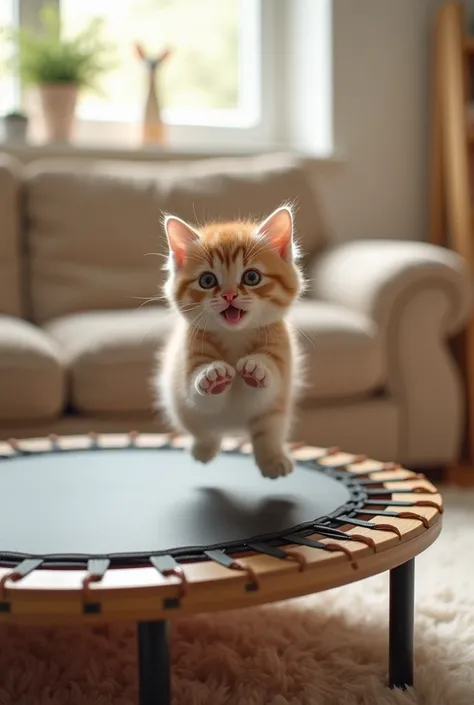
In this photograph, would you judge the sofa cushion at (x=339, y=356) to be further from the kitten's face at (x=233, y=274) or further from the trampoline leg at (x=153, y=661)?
the trampoline leg at (x=153, y=661)

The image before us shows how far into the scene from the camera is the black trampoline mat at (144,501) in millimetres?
1071

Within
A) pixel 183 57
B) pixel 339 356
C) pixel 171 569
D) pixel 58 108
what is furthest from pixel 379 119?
pixel 171 569

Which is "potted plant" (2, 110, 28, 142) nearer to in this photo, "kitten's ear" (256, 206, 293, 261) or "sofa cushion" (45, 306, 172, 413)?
"sofa cushion" (45, 306, 172, 413)

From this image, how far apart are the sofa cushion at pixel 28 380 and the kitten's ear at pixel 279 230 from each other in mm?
976

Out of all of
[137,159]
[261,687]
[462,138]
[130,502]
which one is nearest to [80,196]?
[137,159]

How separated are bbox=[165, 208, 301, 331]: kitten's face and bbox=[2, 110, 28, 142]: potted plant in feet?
6.47

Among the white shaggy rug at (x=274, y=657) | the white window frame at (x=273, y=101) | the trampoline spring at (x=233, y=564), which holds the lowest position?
the white shaggy rug at (x=274, y=657)

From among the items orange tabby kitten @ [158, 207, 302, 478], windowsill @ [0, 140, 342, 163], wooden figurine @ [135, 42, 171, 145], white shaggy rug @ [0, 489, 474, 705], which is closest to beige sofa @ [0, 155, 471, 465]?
windowsill @ [0, 140, 342, 163]

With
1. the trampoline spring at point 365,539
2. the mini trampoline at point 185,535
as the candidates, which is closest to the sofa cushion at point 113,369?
the mini trampoline at point 185,535

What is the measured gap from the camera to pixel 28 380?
201 cm

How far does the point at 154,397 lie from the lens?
2125 mm

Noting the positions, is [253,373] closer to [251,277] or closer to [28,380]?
[251,277]

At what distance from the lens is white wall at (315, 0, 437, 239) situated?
3342mm

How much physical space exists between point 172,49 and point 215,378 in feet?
8.11
